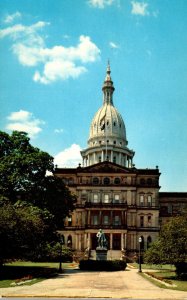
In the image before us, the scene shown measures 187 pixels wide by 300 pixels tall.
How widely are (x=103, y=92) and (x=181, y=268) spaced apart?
9332cm

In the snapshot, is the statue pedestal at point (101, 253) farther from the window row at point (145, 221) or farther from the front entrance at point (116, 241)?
the window row at point (145, 221)

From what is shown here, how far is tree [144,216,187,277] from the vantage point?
34.2 metres

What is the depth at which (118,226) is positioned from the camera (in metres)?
84.8

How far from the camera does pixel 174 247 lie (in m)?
34.6

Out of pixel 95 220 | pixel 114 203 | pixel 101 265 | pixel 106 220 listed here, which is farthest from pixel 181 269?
pixel 95 220

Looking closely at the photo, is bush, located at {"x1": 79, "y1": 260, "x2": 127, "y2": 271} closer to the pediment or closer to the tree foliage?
the tree foliage

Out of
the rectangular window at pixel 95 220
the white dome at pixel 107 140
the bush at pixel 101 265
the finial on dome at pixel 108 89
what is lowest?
the bush at pixel 101 265

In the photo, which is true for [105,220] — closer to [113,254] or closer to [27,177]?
[113,254]

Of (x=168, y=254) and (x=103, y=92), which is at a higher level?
(x=103, y=92)

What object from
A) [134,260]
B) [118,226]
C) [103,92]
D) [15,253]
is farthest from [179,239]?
[103,92]

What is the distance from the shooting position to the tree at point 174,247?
3419 cm

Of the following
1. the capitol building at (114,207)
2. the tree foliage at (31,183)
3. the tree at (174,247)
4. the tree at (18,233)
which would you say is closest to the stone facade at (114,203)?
the capitol building at (114,207)

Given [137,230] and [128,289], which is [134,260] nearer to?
[137,230]

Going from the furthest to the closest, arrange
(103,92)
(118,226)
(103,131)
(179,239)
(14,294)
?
(103,92), (103,131), (118,226), (179,239), (14,294)
